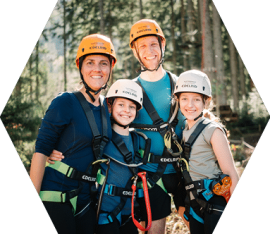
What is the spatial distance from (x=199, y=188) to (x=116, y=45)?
2.31 m

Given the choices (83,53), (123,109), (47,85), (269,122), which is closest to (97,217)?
(123,109)

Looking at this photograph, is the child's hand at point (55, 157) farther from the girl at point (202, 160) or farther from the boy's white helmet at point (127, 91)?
the girl at point (202, 160)

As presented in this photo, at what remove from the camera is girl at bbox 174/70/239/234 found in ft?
7.63

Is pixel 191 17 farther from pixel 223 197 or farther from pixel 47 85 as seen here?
pixel 223 197

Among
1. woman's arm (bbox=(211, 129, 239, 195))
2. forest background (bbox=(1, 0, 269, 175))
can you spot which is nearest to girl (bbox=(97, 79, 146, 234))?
forest background (bbox=(1, 0, 269, 175))

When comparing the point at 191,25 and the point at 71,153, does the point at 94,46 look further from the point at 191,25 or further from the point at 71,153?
the point at 191,25

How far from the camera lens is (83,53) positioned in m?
2.40

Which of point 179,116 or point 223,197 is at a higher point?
point 179,116

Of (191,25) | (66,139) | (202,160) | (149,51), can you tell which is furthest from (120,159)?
(191,25)

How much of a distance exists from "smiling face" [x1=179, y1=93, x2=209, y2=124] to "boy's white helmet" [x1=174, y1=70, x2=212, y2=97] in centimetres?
8

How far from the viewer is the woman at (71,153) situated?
2.00m

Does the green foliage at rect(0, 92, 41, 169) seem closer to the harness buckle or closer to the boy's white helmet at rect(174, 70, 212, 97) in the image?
the harness buckle

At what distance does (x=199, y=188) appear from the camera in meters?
2.41

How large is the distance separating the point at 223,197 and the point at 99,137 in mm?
1495
